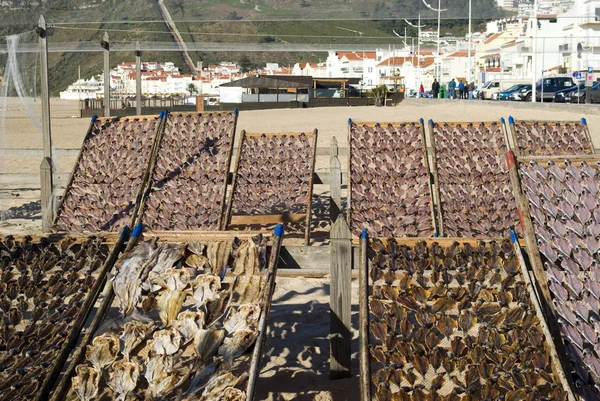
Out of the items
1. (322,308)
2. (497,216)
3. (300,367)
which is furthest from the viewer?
(497,216)

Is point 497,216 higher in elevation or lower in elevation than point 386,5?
lower

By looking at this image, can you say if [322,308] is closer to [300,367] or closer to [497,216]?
[300,367]

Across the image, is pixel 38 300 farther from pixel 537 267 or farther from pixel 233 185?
pixel 233 185

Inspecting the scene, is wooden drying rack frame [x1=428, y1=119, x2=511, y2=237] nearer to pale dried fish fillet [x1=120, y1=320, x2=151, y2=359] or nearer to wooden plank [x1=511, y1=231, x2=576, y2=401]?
wooden plank [x1=511, y1=231, x2=576, y2=401]

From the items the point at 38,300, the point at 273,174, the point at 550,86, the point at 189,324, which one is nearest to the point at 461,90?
the point at 550,86

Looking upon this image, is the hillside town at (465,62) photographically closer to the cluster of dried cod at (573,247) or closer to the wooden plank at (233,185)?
the wooden plank at (233,185)

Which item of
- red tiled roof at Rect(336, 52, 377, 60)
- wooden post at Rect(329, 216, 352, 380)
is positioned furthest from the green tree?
wooden post at Rect(329, 216, 352, 380)

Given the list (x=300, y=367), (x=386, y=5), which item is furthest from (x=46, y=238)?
(x=386, y=5)

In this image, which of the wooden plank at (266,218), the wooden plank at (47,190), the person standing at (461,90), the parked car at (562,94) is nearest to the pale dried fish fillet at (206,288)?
the wooden plank at (47,190)
